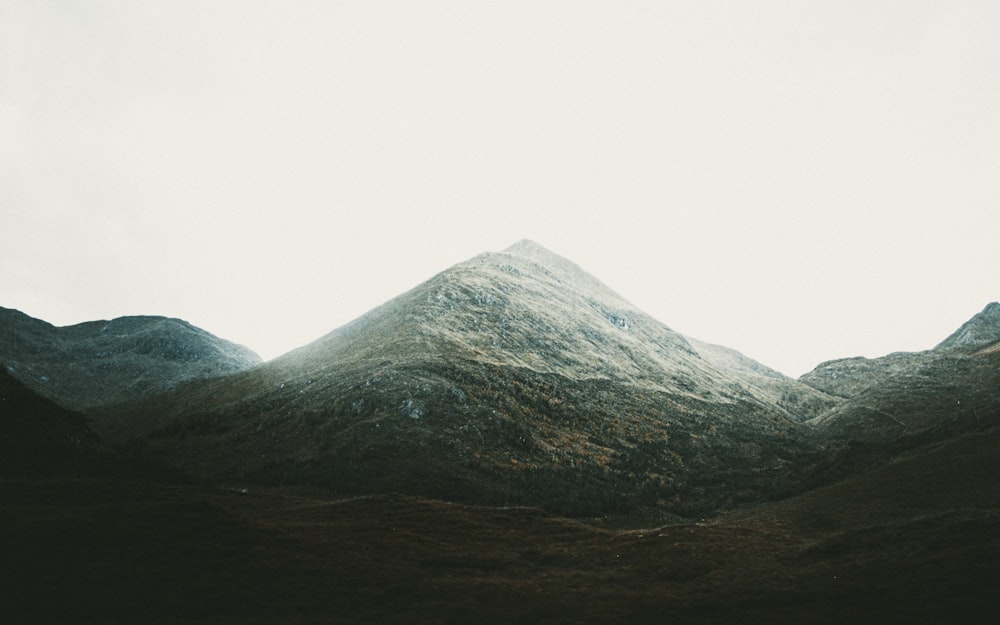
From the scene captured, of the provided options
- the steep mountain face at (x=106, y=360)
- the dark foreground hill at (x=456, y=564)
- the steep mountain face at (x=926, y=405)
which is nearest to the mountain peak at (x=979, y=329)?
the steep mountain face at (x=926, y=405)

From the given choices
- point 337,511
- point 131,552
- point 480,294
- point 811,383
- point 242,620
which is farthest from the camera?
point 811,383

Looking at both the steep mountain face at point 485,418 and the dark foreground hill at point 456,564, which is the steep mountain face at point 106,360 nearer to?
the steep mountain face at point 485,418

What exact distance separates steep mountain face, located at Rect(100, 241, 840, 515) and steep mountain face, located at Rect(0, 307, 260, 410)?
1697 inches

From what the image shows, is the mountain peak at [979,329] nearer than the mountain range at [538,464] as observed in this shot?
No

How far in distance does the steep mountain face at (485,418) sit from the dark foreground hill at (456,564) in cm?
1273

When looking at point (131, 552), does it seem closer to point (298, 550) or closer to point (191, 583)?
point (191, 583)

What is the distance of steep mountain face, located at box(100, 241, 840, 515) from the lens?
57.6 meters

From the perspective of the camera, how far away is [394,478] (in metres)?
53.2

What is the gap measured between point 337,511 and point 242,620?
20.1m

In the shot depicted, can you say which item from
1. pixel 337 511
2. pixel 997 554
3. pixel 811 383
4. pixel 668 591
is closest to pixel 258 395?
pixel 337 511

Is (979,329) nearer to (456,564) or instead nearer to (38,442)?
(456,564)

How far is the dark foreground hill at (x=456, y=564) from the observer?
2392cm

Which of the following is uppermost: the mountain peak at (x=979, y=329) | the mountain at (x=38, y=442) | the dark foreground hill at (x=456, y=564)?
the mountain peak at (x=979, y=329)

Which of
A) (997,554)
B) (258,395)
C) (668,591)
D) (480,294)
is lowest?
(668,591)
